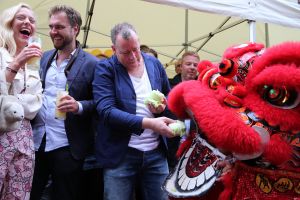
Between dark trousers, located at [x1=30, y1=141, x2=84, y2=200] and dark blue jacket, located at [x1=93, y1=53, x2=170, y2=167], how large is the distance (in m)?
0.19

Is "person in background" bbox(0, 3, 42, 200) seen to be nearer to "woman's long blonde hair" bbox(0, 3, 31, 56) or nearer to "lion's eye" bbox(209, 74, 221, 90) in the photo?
"woman's long blonde hair" bbox(0, 3, 31, 56)

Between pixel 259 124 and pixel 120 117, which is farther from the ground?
pixel 259 124

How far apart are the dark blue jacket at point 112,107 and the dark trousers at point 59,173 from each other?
191 millimetres

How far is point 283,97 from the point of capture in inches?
Answer: 54.2

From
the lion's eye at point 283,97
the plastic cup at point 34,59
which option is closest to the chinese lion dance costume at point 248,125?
the lion's eye at point 283,97

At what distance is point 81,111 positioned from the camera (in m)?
2.17

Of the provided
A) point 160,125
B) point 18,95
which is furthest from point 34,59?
point 160,125

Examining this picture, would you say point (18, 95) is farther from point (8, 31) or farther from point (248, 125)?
point (248, 125)

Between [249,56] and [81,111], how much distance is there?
105cm

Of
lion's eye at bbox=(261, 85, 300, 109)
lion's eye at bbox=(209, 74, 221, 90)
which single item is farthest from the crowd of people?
lion's eye at bbox=(261, 85, 300, 109)

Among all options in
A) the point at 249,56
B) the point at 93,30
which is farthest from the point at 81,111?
the point at 93,30

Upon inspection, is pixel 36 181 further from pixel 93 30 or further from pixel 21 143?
pixel 93 30

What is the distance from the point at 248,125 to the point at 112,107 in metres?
0.87

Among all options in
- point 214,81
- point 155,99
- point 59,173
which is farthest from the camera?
point 59,173
